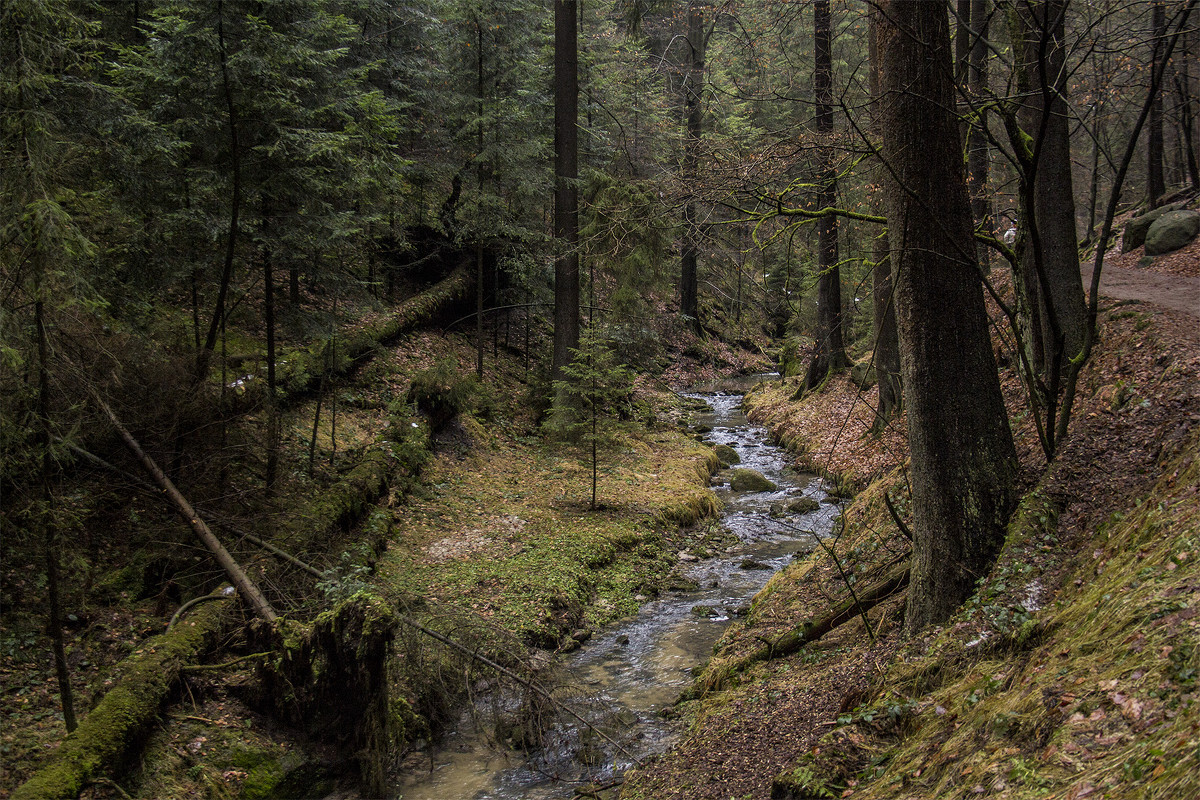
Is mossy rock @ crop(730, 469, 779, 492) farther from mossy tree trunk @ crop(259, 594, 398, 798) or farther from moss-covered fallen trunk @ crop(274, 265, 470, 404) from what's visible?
mossy tree trunk @ crop(259, 594, 398, 798)

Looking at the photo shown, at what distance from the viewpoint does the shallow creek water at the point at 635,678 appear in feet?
19.9

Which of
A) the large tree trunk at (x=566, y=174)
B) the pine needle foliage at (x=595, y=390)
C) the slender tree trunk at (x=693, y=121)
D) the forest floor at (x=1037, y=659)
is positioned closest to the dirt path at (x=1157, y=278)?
the forest floor at (x=1037, y=659)

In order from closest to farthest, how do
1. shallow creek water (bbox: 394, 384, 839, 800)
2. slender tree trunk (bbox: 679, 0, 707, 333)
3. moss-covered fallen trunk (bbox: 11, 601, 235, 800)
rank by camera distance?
moss-covered fallen trunk (bbox: 11, 601, 235, 800) < shallow creek water (bbox: 394, 384, 839, 800) < slender tree trunk (bbox: 679, 0, 707, 333)

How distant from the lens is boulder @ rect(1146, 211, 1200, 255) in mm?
12891

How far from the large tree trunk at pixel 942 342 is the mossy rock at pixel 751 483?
8978 mm

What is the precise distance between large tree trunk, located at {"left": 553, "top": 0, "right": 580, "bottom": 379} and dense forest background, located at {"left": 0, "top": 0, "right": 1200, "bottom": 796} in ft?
0.23

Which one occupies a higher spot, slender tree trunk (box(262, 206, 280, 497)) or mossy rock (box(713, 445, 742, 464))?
slender tree trunk (box(262, 206, 280, 497))

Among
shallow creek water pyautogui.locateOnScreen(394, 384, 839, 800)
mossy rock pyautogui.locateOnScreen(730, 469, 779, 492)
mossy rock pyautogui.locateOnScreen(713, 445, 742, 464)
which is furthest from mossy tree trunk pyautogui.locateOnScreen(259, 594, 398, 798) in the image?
mossy rock pyautogui.locateOnScreen(713, 445, 742, 464)

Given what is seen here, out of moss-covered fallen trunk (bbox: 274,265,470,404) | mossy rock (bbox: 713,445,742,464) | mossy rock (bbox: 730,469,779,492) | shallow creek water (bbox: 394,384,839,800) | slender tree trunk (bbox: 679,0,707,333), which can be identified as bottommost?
shallow creek water (bbox: 394,384,839,800)

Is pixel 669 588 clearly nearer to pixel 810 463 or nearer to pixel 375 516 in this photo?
pixel 375 516

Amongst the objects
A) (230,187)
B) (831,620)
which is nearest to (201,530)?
(230,187)

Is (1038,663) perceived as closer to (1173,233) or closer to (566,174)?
(1173,233)

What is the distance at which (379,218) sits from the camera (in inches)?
420

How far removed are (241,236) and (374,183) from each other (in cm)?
193
